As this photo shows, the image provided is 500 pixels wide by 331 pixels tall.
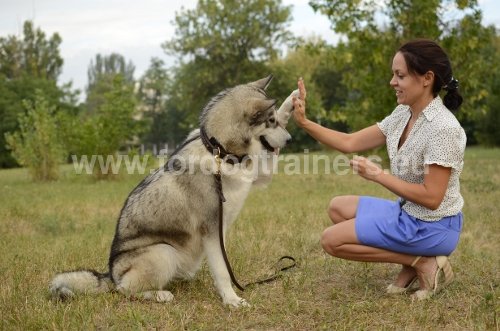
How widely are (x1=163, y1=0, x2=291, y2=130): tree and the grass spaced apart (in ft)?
68.8

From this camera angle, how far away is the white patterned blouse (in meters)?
3.60

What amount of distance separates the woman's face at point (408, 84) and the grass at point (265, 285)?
1492 millimetres

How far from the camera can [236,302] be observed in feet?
12.7

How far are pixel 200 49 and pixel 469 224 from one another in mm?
24039

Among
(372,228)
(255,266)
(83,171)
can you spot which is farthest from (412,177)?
(83,171)

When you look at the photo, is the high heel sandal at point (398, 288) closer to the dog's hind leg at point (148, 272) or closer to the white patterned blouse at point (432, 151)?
the white patterned blouse at point (432, 151)

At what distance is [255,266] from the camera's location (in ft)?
16.5

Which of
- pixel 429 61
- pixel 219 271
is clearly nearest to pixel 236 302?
pixel 219 271

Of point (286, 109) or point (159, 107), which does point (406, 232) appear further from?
point (159, 107)

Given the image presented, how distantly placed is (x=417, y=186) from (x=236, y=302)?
5.13 ft

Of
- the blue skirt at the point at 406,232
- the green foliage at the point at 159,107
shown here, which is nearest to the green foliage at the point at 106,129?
the blue skirt at the point at 406,232

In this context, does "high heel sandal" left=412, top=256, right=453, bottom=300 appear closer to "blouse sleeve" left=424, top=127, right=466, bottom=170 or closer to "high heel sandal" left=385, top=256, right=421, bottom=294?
"high heel sandal" left=385, top=256, right=421, bottom=294

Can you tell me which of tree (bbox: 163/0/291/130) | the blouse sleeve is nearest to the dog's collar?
the blouse sleeve

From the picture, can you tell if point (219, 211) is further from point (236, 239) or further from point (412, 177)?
point (236, 239)
